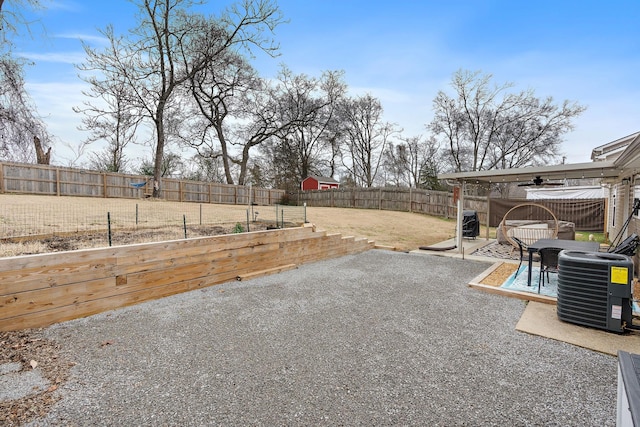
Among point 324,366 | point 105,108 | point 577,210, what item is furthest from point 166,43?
point 577,210

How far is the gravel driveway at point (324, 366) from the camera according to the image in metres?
1.93

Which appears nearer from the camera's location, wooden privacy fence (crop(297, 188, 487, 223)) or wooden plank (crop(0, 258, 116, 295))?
wooden plank (crop(0, 258, 116, 295))

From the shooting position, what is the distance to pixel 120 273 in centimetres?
372

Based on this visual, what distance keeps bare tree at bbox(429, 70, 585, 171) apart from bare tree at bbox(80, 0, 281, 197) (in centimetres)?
1472

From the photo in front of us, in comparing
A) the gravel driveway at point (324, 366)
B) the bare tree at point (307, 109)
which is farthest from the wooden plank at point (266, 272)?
the bare tree at point (307, 109)

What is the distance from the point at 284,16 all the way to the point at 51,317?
Answer: 14083 mm

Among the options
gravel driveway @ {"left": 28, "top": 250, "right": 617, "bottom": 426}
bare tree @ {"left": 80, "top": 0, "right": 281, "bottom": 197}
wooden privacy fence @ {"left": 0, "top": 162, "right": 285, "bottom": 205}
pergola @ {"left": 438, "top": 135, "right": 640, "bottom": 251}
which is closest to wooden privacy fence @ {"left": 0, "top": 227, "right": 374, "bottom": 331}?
gravel driveway @ {"left": 28, "top": 250, "right": 617, "bottom": 426}

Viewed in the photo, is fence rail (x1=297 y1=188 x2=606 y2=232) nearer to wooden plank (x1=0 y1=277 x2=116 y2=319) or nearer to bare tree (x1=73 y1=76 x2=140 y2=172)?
wooden plank (x1=0 y1=277 x2=116 y2=319)

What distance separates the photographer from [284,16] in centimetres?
1346

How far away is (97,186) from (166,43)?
7587 millimetres

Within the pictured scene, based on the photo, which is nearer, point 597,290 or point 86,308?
point 597,290

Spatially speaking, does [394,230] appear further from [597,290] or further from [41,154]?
[41,154]

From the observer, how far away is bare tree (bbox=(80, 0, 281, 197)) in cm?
1464

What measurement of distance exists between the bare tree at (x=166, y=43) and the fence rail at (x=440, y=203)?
10289 millimetres
